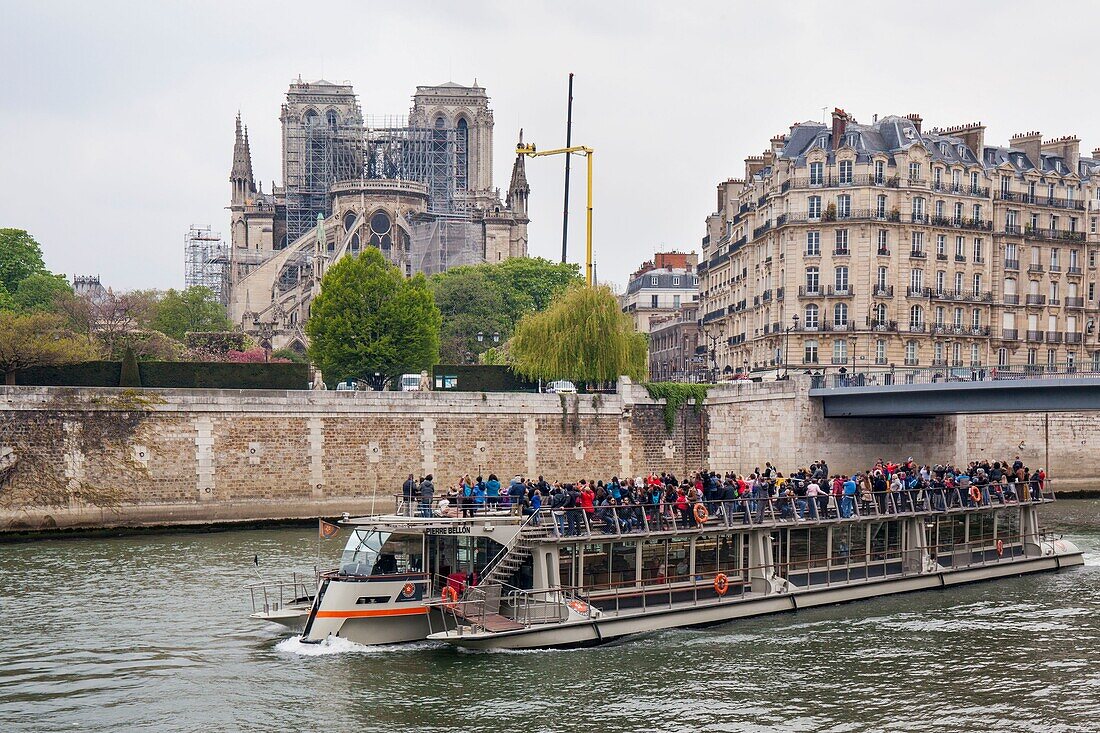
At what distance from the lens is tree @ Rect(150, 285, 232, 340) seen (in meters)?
83.2

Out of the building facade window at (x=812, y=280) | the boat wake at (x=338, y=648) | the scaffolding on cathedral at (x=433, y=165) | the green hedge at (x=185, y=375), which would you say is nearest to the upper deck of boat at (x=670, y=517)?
the boat wake at (x=338, y=648)

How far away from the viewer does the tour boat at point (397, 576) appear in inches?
904

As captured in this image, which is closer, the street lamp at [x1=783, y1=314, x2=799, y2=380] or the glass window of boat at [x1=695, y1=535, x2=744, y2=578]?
the glass window of boat at [x1=695, y1=535, x2=744, y2=578]

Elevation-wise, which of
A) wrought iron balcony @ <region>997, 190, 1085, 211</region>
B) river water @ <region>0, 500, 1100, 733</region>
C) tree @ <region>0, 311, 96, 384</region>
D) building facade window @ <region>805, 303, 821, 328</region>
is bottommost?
river water @ <region>0, 500, 1100, 733</region>

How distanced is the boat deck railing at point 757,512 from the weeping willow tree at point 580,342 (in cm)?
2160

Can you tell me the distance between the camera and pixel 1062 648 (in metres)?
23.9

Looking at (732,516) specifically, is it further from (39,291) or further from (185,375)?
(39,291)

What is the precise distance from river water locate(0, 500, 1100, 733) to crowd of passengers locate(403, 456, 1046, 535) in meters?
2.17

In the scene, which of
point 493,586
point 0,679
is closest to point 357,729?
point 493,586

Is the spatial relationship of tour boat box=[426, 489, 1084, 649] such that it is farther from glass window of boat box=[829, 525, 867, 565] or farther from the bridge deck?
the bridge deck

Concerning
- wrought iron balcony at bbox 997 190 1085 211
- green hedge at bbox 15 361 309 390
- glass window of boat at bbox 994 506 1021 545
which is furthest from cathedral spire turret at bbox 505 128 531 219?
glass window of boat at bbox 994 506 1021 545

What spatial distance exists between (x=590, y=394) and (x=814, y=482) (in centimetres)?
2050

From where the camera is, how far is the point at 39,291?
75.3 meters

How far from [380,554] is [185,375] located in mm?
23426
